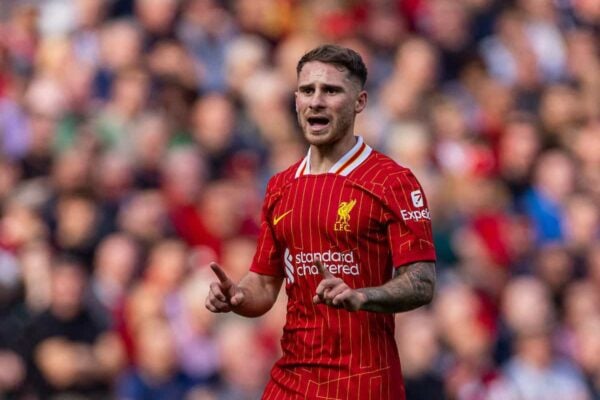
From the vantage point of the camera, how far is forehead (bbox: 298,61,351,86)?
587 centimetres

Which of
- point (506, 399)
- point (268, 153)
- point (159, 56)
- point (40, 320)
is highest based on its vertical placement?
point (159, 56)

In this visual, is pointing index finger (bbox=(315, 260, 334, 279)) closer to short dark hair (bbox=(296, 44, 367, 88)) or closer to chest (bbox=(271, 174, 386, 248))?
chest (bbox=(271, 174, 386, 248))

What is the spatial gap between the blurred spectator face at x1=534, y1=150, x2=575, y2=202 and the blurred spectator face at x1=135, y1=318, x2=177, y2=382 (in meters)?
3.61

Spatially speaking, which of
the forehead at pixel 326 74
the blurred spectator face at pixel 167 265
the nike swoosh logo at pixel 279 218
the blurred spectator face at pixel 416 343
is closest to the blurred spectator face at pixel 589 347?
the blurred spectator face at pixel 416 343

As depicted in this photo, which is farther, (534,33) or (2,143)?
(534,33)

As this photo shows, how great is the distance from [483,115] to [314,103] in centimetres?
687

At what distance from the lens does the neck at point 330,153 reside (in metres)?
5.96

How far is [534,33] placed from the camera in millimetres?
13570

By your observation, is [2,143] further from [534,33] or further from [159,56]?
[534,33]

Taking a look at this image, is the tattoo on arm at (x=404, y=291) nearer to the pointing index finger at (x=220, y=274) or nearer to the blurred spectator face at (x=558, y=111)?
the pointing index finger at (x=220, y=274)

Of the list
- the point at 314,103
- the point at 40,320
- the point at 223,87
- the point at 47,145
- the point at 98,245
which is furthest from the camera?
the point at 223,87

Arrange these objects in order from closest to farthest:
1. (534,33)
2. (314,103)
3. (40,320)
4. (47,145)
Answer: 1. (314,103)
2. (40,320)
3. (47,145)
4. (534,33)

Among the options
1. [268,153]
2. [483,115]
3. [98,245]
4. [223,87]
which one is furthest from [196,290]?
[483,115]

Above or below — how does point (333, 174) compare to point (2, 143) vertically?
below
